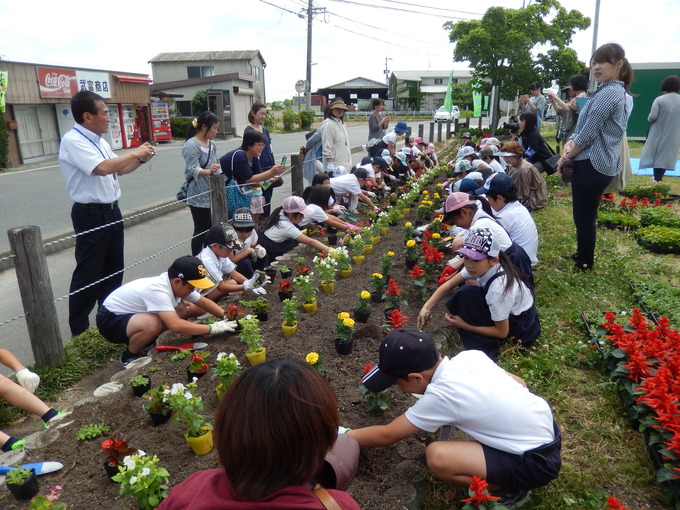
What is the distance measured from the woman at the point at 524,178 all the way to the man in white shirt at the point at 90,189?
5338mm

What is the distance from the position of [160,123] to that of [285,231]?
23.4 metres

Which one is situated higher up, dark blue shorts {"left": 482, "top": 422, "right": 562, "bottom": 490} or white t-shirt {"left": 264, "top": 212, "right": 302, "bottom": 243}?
white t-shirt {"left": 264, "top": 212, "right": 302, "bottom": 243}

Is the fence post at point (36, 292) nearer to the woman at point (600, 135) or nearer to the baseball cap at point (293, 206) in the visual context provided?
the baseball cap at point (293, 206)

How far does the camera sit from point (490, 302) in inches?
130

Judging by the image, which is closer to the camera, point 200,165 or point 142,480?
point 142,480

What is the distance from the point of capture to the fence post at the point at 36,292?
346 cm

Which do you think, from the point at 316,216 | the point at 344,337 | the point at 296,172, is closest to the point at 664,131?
the point at 296,172

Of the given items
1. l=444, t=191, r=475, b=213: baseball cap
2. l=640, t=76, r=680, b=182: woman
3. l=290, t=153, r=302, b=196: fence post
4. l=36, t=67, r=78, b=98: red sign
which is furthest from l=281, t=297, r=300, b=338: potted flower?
l=36, t=67, r=78, b=98: red sign

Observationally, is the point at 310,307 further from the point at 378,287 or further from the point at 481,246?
the point at 481,246

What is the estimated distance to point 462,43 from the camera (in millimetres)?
19359

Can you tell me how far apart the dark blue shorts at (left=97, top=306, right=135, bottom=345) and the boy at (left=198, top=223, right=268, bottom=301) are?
886 mm

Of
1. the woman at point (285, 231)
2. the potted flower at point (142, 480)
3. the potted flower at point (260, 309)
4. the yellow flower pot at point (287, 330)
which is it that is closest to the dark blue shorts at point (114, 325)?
the potted flower at point (260, 309)

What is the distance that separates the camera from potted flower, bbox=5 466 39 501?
224cm

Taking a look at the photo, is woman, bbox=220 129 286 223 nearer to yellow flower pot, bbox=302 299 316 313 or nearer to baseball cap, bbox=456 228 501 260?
yellow flower pot, bbox=302 299 316 313
